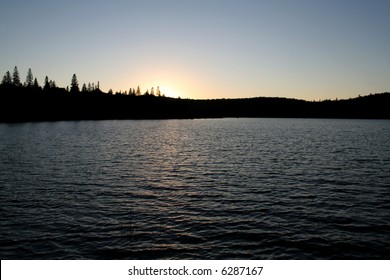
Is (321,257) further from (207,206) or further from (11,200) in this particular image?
(11,200)

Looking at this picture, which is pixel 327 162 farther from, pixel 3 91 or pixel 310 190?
pixel 3 91

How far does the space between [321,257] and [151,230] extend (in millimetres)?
10928

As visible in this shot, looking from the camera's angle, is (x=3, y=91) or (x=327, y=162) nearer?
(x=327, y=162)

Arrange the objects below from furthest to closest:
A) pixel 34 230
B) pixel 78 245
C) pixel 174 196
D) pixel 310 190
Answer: pixel 310 190, pixel 174 196, pixel 34 230, pixel 78 245

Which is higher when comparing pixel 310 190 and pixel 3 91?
pixel 3 91

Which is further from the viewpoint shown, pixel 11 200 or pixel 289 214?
pixel 11 200

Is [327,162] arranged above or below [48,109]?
below

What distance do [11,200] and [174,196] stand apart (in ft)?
49.2

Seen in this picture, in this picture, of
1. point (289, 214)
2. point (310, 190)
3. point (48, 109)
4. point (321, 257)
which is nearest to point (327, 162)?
point (310, 190)

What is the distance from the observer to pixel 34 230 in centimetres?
2084
